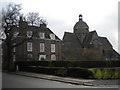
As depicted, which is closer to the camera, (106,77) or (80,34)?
(106,77)

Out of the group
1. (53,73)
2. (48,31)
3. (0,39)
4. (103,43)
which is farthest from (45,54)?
(103,43)

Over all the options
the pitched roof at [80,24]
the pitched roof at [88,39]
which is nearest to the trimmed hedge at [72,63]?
the pitched roof at [88,39]

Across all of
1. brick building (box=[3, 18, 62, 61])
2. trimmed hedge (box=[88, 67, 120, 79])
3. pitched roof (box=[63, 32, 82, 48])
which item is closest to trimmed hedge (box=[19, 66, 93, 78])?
trimmed hedge (box=[88, 67, 120, 79])

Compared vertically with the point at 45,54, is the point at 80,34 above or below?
above

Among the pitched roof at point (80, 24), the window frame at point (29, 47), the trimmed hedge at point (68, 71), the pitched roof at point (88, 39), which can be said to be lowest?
the trimmed hedge at point (68, 71)

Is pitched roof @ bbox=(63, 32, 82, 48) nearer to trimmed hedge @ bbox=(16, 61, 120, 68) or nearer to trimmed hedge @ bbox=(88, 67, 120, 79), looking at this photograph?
trimmed hedge @ bbox=(16, 61, 120, 68)

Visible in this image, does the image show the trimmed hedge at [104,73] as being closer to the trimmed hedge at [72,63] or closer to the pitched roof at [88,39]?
the trimmed hedge at [72,63]

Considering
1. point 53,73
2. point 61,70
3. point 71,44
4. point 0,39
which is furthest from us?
point 71,44

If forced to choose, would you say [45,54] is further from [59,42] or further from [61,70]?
[61,70]

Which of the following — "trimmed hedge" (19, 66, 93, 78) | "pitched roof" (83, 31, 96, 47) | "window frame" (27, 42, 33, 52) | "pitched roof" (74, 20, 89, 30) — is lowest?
"trimmed hedge" (19, 66, 93, 78)

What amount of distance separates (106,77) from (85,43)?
53899mm

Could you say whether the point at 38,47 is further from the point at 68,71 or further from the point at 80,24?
the point at 80,24

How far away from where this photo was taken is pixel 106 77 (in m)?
21.5

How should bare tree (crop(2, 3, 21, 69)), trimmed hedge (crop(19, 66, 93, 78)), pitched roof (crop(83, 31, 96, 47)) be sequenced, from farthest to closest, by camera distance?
pitched roof (crop(83, 31, 96, 47)), bare tree (crop(2, 3, 21, 69)), trimmed hedge (crop(19, 66, 93, 78))
